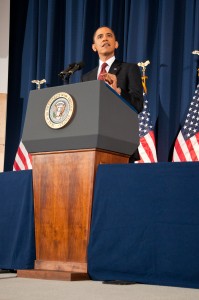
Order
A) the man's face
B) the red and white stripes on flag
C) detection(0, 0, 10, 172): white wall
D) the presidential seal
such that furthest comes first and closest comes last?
detection(0, 0, 10, 172): white wall, the red and white stripes on flag, the man's face, the presidential seal

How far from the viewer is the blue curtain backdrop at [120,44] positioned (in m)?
4.92

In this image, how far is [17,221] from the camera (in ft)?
8.54

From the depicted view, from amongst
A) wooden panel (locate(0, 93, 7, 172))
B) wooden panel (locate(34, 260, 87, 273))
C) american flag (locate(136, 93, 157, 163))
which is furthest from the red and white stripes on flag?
wooden panel (locate(34, 260, 87, 273))

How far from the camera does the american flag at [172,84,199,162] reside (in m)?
4.40

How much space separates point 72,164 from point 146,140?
93.3 inches

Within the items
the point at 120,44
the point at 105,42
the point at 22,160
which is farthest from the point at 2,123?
the point at 105,42

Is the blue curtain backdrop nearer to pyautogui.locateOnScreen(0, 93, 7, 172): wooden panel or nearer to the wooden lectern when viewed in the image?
pyautogui.locateOnScreen(0, 93, 7, 172): wooden panel

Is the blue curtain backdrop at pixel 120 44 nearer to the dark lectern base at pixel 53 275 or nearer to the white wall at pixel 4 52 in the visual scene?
the white wall at pixel 4 52

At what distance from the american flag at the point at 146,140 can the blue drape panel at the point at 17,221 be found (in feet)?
6.64

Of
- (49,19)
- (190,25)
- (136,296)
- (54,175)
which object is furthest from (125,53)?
(136,296)

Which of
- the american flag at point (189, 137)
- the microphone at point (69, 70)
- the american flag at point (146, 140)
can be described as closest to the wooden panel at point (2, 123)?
the american flag at point (146, 140)

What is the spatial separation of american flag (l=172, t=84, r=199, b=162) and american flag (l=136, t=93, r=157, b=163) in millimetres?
198

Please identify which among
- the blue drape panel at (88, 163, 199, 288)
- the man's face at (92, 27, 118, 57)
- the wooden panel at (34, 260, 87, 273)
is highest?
the man's face at (92, 27, 118, 57)

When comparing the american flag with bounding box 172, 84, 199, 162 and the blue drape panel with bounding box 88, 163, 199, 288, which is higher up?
the american flag with bounding box 172, 84, 199, 162
